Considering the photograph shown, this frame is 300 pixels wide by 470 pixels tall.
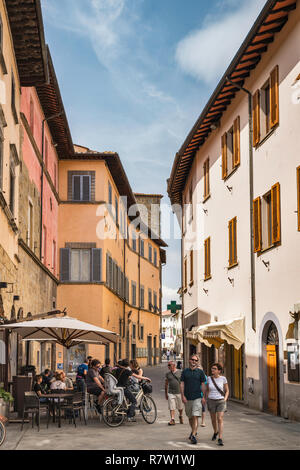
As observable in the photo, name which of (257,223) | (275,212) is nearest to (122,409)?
(275,212)

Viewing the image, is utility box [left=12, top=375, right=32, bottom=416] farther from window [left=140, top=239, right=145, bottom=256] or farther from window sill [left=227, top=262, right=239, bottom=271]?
window [left=140, top=239, right=145, bottom=256]

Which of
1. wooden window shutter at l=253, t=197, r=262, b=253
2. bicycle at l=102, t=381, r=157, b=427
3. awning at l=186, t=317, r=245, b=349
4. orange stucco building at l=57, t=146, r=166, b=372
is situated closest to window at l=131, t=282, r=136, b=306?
orange stucco building at l=57, t=146, r=166, b=372

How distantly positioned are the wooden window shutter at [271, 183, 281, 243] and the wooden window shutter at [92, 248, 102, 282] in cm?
1849

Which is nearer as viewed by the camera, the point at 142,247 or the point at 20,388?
the point at 20,388

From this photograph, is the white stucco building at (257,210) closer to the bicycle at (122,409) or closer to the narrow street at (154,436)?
the narrow street at (154,436)

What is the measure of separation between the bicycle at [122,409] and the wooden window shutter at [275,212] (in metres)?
4.92

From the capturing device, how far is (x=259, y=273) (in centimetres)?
1869

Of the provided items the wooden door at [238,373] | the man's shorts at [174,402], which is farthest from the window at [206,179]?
the man's shorts at [174,402]

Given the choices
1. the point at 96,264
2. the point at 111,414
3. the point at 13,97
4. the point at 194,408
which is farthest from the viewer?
the point at 96,264

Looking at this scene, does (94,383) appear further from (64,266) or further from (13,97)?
(64,266)

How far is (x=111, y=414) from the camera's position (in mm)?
15281

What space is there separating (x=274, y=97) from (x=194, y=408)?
853 cm
